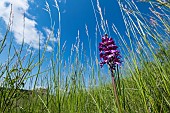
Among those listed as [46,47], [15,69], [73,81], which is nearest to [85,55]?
[73,81]

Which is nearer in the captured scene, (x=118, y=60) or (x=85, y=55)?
(x=118, y=60)

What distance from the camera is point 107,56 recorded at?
140 centimetres

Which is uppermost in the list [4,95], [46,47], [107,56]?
[46,47]

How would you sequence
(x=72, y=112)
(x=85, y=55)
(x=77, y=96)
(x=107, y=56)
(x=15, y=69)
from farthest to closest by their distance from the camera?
(x=85, y=55) < (x=77, y=96) < (x=72, y=112) < (x=15, y=69) < (x=107, y=56)

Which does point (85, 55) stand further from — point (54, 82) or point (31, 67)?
point (31, 67)

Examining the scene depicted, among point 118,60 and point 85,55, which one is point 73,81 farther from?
point 118,60

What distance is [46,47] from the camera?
201cm

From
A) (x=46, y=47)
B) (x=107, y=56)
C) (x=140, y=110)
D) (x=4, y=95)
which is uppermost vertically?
(x=46, y=47)

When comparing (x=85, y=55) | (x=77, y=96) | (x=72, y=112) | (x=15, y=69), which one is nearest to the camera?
(x=15, y=69)

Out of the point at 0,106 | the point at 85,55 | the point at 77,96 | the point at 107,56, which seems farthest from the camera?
the point at 85,55

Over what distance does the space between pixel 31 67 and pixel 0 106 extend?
1.27 ft

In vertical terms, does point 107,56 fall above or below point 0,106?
above

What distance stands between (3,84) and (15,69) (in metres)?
0.15

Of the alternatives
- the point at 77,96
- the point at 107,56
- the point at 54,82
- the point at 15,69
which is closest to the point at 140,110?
the point at 77,96
